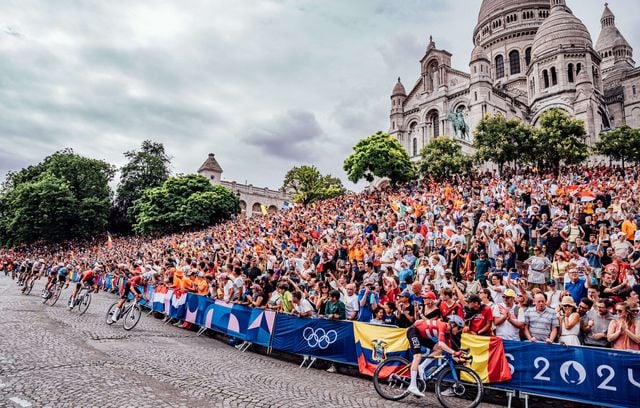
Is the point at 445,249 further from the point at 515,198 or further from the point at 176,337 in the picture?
the point at 176,337

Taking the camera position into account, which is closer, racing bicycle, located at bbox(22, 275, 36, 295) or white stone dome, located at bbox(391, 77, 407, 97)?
racing bicycle, located at bbox(22, 275, 36, 295)

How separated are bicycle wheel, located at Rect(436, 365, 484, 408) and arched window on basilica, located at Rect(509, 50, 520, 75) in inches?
2763

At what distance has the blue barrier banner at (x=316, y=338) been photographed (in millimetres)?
8500

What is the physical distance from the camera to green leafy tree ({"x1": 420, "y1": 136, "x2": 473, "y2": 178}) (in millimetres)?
40062

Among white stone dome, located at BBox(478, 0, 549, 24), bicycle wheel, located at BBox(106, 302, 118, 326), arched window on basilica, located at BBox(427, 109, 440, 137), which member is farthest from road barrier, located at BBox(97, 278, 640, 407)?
white stone dome, located at BBox(478, 0, 549, 24)

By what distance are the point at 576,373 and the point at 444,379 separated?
1.94 metres

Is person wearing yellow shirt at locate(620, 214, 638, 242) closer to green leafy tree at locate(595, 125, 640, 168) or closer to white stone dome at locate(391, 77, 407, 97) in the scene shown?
green leafy tree at locate(595, 125, 640, 168)

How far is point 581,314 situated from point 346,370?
4540mm

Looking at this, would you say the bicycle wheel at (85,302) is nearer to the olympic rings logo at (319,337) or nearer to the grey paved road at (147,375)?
the grey paved road at (147,375)

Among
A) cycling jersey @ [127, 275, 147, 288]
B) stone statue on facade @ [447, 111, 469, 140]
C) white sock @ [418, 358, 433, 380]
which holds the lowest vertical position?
white sock @ [418, 358, 433, 380]

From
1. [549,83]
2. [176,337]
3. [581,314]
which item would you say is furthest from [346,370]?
[549,83]

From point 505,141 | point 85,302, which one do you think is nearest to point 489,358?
point 85,302

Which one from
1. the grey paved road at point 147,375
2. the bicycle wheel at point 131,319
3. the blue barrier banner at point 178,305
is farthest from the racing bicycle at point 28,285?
the bicycle wheel at point 131,319

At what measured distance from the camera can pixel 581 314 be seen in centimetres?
696
